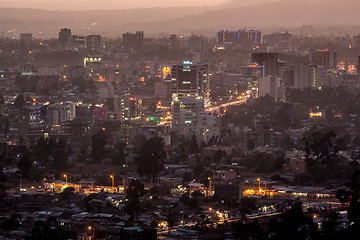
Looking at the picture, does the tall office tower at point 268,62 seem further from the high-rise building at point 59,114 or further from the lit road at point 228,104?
the high-rise building at point 59,114

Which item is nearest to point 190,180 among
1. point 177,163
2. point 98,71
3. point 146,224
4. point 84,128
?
point 177,163

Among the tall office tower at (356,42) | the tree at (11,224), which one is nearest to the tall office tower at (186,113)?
the tree at (11,224)

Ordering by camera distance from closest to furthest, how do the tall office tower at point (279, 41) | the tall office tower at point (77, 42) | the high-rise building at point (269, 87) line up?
the high-rise building at point (269, 87), the tall office tower at point (77, 42), the tall office tower at point (279, 41)

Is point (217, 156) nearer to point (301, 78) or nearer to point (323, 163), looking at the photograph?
point (323, 163)

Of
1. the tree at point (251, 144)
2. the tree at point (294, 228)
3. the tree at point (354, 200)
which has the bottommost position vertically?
the tree at point (251, 144)

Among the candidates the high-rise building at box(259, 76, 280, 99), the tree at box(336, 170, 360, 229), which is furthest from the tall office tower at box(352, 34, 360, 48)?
the tree at box(336, 170, 360, 229)

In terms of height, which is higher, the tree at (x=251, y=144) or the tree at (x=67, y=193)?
the tree at (x=67, y=193)
